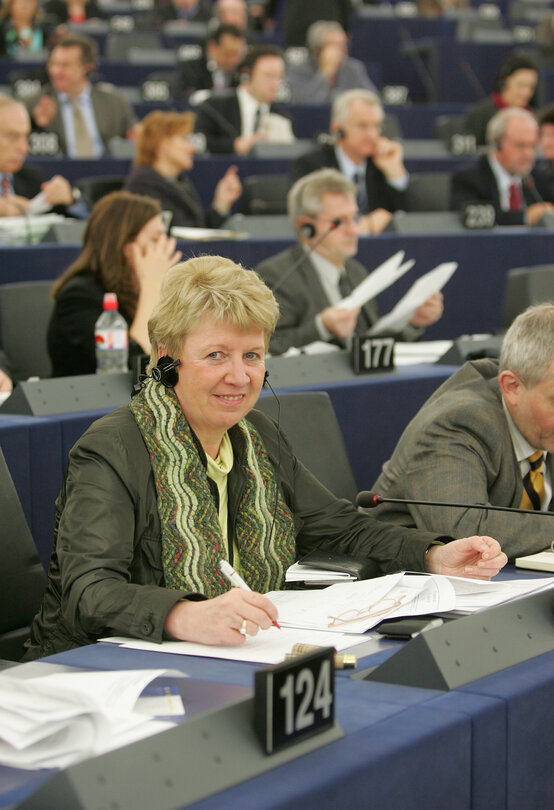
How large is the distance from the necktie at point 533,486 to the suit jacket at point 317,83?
6.78m

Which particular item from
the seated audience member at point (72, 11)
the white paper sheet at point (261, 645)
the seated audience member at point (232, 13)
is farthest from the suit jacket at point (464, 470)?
the seated audience member at point (72, 11)

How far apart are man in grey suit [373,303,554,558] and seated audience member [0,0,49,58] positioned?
7451 millimetres

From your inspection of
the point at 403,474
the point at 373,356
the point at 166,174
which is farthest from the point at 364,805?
the point at 166,174

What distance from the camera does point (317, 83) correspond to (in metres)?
8.94

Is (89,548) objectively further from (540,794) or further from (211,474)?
(540,794)

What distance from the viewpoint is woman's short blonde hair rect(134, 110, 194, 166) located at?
18.9ft

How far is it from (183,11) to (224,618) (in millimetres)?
10490

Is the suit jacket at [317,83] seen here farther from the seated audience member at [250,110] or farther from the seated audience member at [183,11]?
the seated audience member at [183,11]

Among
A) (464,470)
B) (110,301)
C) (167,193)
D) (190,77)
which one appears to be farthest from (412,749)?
(190,77)

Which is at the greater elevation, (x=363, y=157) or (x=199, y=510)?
(x=363, y=157)

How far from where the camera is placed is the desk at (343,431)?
268 centimetres

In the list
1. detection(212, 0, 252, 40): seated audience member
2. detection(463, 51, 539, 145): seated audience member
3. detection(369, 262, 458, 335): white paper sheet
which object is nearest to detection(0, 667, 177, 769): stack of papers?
detection(369, 262, 458, 335): white paper sheet

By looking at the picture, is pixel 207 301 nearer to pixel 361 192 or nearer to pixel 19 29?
pixel 361 192

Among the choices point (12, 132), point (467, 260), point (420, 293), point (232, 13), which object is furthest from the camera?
point (232, 13)
